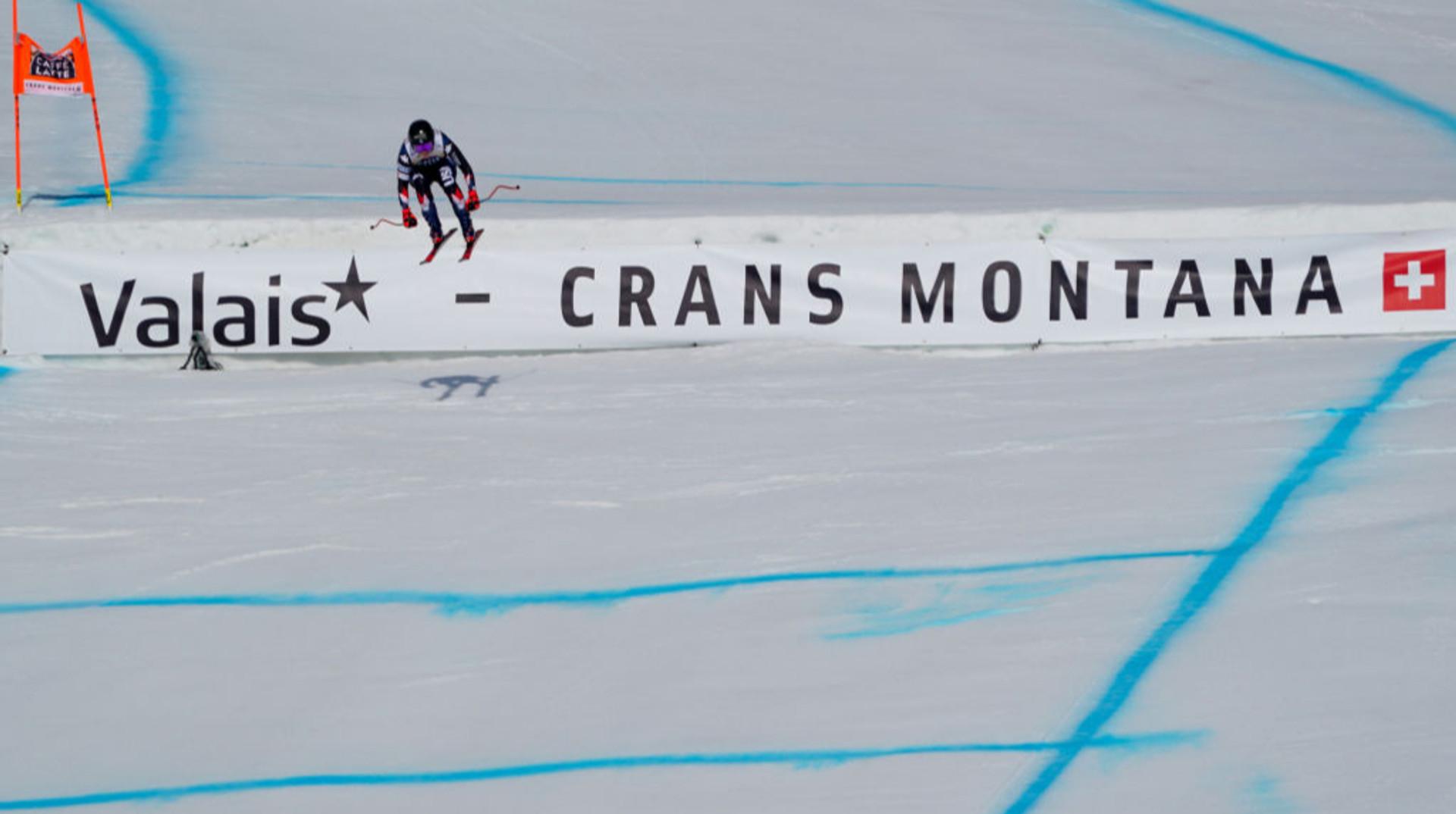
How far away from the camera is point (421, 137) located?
728 cm

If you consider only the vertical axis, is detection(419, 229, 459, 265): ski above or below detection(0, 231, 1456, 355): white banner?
Result: above

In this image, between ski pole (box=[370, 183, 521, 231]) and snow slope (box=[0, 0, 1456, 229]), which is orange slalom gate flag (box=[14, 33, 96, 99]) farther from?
ski pole (box=[370, 183, 521, 231])

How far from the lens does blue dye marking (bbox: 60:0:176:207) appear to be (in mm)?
8711

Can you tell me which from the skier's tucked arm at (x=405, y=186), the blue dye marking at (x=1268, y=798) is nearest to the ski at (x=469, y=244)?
the skier's tucked arm at (x=405, y=186)

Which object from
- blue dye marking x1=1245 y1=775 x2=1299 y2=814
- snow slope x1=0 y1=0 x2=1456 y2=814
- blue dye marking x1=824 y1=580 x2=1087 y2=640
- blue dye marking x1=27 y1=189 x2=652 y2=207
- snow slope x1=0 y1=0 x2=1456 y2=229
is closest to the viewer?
blue dye marking x1=1245 y1=775 x2=1299 y2=814

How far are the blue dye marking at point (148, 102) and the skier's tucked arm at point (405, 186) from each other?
6.05ft

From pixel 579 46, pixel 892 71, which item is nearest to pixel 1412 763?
pixel 892 71

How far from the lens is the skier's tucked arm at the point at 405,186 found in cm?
733

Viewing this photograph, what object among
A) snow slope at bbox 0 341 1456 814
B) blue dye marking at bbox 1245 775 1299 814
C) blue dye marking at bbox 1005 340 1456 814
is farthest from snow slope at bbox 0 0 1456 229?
blue dye marking at bbox 1245 775 1299 814

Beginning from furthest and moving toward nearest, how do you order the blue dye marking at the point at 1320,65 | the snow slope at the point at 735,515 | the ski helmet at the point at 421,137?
the blue dye marking at the point at 1320,65, the ski helmet at the point at 421,137, the snow slope at the point at 735,515

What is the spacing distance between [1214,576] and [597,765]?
2.10 meters

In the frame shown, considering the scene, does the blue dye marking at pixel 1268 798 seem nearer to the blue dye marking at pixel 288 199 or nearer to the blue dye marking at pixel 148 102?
the blue dye marking at pixel 288 199

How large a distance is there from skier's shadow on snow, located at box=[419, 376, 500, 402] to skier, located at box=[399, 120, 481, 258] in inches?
24.4

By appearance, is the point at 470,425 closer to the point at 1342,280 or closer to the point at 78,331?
the point at 78,331
